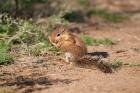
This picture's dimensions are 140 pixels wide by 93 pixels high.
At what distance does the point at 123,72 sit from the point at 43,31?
2.41 m

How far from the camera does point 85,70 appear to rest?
26.8ft

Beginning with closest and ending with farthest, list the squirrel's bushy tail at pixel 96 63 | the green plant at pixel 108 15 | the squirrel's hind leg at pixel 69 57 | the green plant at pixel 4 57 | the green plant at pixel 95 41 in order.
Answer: the squirrel's bushy tail at pixel 96 63, the green plant at pixel 4 57, the squirrel's hind leg at pixel 69 57, the green plant at pixel 95 41, the green plant at pixel 108 15

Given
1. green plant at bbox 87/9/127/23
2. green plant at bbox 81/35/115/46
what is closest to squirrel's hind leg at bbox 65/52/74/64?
green plant at bbox 81/35/115/46

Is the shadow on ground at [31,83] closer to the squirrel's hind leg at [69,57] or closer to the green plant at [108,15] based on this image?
the squirrel's hind leg at [69,57]

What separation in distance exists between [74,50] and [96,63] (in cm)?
55

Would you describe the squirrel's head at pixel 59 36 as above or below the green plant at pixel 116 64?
above

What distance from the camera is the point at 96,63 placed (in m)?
8.09

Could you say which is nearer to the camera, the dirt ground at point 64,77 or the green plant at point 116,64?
the dirt ground at point 64,77

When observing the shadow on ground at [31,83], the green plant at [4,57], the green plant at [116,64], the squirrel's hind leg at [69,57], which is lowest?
the shadow on ground at [31,83]

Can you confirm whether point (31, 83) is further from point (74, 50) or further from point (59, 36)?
point (59, 36)

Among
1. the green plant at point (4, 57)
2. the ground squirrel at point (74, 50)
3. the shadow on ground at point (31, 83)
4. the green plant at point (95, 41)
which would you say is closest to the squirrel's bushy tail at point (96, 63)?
the ground squirrel at point (74, 50)

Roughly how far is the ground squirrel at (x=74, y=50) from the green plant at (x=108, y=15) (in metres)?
5.11

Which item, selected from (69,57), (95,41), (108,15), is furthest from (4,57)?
(108,15)

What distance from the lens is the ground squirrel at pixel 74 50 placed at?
8.07 meters
